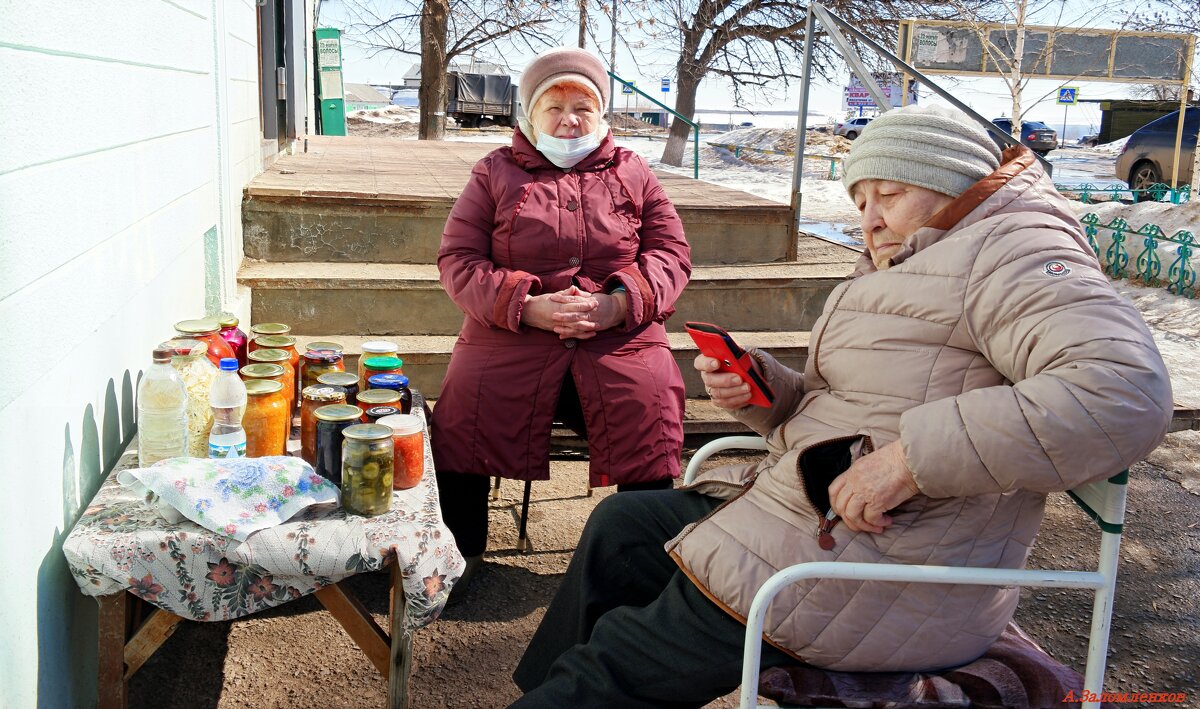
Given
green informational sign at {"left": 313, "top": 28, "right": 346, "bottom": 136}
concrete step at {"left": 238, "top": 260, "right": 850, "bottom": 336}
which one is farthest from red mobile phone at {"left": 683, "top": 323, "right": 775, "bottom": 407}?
green informational sign at {"left": 313, "top": 28, "right": 346, "bottom": 136}

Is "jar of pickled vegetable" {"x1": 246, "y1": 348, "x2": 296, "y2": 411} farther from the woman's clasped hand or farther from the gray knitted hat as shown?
the gray knitted hat

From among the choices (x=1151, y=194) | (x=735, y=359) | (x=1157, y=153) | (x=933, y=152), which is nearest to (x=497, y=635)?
(x=735, y=359)

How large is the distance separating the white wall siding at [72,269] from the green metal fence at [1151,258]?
643 cm

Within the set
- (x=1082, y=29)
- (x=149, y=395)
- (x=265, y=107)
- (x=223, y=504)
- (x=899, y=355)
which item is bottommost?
(x=223, y=504)

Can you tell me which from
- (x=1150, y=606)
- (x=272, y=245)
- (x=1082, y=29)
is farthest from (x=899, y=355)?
(x=1082, y=29)

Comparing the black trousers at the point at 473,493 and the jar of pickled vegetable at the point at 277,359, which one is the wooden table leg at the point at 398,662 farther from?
the black trousers at the point at 473,493

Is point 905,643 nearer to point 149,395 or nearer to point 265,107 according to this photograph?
point 149,395

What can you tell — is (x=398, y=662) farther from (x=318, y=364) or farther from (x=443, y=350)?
(x=443, y=350)

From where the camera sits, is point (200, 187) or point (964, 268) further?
point (200, 187)

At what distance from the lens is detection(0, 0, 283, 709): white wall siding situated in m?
1.60

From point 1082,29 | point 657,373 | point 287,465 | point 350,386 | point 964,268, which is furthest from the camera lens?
point 1082,29

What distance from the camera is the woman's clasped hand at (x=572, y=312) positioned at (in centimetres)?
292

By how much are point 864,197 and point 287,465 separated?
127cm

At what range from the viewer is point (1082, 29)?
47.0ft
